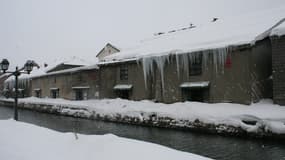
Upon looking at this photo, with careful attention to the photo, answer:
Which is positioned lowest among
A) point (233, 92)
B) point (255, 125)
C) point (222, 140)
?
point (222, 140)

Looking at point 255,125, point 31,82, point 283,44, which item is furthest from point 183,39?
point 31,82

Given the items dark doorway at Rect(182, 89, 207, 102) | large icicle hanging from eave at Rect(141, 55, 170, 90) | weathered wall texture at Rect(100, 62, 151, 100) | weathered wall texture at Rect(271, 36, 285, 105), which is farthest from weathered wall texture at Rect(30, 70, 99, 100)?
weathered wall texture at Rect(271, 36, 285, 105)

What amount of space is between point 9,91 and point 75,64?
53.9ft

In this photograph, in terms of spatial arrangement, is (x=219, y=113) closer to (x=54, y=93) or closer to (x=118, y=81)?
(x=118, y=81)

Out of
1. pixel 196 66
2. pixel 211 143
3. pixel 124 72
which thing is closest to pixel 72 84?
pixel 124 72

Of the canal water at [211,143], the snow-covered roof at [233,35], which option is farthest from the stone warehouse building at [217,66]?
the canal water at [211,143]

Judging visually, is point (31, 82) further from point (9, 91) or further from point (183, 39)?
point (183, 39)

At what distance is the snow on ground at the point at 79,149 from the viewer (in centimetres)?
435

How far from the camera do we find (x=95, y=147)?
4.89 m

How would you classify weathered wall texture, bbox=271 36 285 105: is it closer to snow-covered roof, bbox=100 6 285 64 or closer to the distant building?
snow-covered roof, bbox=100 6 285 64

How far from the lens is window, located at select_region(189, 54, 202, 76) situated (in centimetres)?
1460

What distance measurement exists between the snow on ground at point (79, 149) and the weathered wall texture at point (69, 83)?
16.9 meters

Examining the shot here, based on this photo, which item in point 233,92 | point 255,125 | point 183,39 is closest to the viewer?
point 255,125

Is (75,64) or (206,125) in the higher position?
(75,64)
